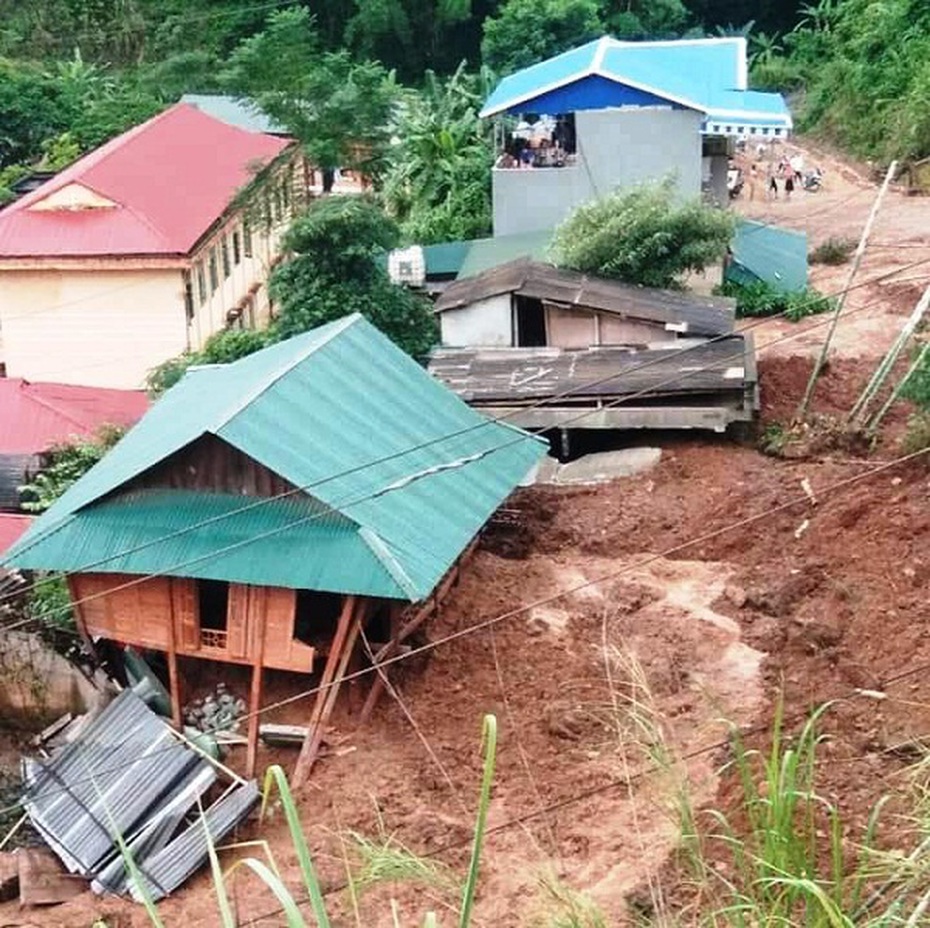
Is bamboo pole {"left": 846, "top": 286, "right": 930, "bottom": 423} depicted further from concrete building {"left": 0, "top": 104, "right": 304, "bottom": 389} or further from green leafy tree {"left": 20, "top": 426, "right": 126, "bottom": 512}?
concrete building {"left": 0, "top": 104, "right": 304, "bottom": 389}

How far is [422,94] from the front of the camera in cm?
3738

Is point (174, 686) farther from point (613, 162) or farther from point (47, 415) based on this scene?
point (613, 162)

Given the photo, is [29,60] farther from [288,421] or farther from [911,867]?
[911,867]

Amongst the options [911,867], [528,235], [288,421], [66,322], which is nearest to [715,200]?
[528,235]

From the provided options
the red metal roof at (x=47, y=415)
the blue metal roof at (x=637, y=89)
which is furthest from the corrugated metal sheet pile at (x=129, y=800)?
the blue metal roof at (x=637, y=89)

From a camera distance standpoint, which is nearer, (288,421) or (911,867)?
(911,867)

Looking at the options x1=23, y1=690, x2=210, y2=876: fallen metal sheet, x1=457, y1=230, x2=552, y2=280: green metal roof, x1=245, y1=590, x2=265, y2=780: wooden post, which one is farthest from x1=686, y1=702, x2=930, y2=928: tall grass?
x1=457, y1=230, x2=552, y2=280: green metal roof

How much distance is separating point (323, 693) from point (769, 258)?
15.5m

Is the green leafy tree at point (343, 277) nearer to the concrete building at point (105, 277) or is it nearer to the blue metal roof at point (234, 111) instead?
the concrete building at point (105, 277)

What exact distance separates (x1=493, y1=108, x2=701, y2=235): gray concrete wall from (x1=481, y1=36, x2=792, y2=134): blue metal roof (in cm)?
27

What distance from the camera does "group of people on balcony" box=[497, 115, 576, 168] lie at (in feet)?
86.9

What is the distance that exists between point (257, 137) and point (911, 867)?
28133 millimetres

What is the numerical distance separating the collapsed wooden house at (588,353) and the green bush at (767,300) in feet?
7.92

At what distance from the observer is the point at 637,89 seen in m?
25.1
